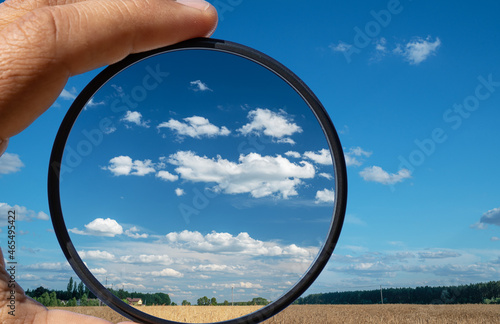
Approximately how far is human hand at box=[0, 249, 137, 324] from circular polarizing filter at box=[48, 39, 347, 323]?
25cm

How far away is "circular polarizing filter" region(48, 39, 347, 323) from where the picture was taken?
321cm

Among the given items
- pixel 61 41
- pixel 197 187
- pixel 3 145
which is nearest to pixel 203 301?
pixel 197 187

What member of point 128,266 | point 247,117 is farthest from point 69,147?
point 247,117

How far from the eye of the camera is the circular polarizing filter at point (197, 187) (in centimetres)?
321

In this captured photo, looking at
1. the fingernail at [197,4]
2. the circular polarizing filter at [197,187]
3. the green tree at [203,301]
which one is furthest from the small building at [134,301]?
the fingernail at [197,4]

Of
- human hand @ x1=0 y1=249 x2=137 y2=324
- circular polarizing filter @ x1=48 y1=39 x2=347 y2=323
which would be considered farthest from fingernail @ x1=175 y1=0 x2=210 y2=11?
human hand @ x1=0 y1=249 x2=137 y2=324

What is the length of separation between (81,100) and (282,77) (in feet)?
5.32

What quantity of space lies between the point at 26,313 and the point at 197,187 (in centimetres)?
154

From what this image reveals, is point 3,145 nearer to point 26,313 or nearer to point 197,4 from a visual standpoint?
point 26,313

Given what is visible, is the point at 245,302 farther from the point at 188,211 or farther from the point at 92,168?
the point at 92,168

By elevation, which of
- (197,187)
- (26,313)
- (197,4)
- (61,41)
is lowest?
(26,313)

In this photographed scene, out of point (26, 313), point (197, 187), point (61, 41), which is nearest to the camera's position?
point (61, 41)

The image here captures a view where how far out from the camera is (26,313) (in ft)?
9.10

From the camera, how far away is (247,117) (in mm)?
3732
